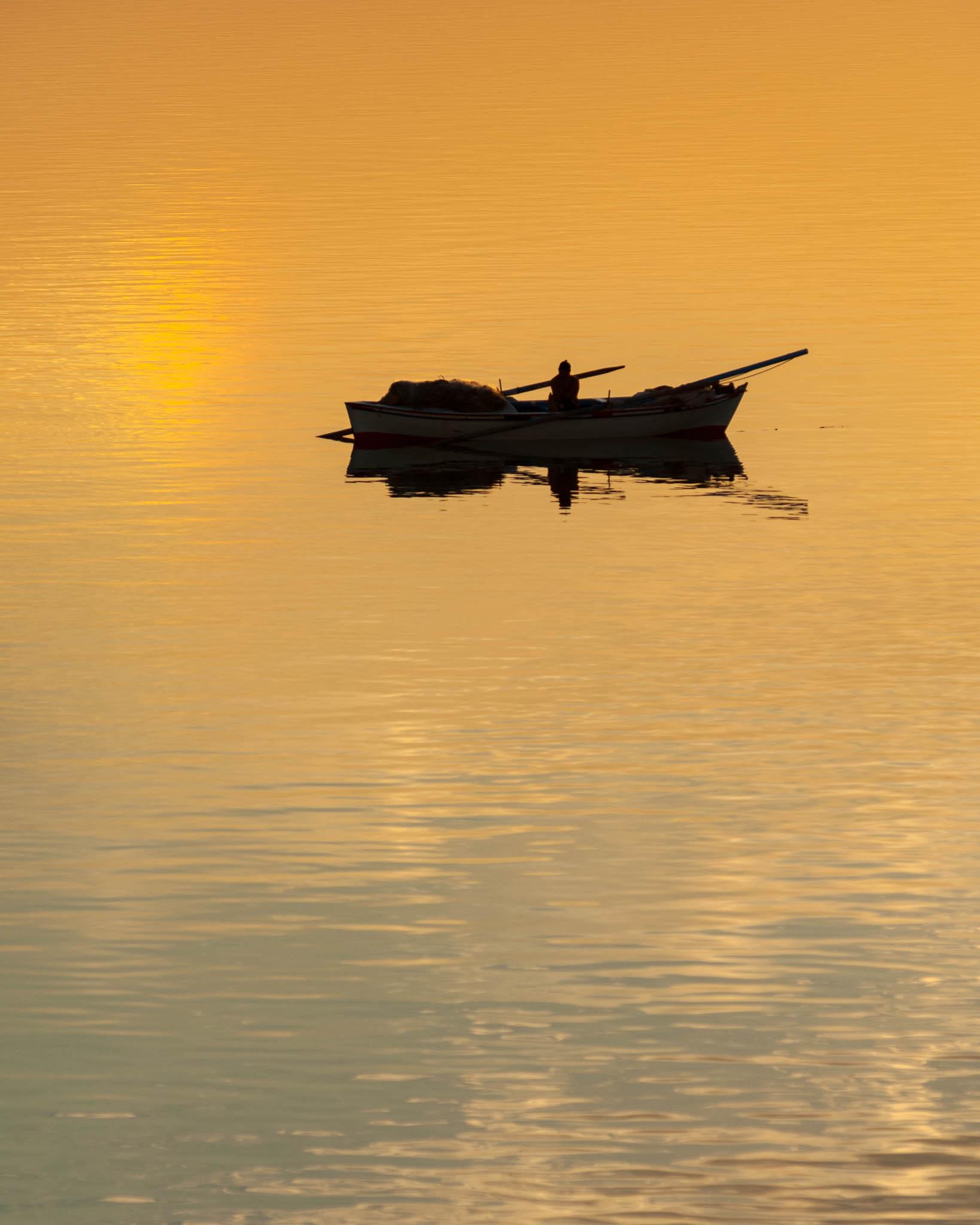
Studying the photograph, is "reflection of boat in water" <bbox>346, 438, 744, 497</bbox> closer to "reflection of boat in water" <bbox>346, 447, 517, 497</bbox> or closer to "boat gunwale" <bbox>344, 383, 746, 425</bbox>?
"reflection of boat in water" <bbox>346, 447, 517, 497</bbox>

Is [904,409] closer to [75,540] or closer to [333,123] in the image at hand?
[75,540]

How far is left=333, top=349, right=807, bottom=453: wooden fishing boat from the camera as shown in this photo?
49.8 metres

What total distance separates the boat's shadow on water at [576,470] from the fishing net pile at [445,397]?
3.06ft

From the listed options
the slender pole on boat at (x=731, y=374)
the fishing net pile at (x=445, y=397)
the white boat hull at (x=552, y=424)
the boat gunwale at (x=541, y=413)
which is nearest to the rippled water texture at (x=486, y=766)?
the white boat hull at (x=552, y=424)

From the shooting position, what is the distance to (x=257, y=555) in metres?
38.3

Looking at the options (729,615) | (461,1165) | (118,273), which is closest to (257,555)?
(729,615)

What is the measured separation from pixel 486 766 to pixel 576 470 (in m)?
23.0

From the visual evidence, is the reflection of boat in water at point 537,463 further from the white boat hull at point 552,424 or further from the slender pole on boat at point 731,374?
the slender pole on boat at point 731,374

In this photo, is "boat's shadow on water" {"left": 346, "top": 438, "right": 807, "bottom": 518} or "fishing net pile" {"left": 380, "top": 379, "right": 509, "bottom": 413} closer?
"boat's shadow on water" {"left": 346, "top": 438, "right": 807, "bottom": 518}

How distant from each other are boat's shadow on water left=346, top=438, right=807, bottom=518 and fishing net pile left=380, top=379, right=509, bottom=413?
934 mm

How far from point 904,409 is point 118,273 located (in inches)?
1204

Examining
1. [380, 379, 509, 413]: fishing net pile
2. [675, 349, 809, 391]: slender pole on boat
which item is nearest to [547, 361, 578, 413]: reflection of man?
[380, 379, 509, 413]: fishing net pile

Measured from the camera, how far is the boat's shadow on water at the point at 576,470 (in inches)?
1795

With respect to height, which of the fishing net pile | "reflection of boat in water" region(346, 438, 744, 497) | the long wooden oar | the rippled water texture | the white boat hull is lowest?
the rippled water texture
